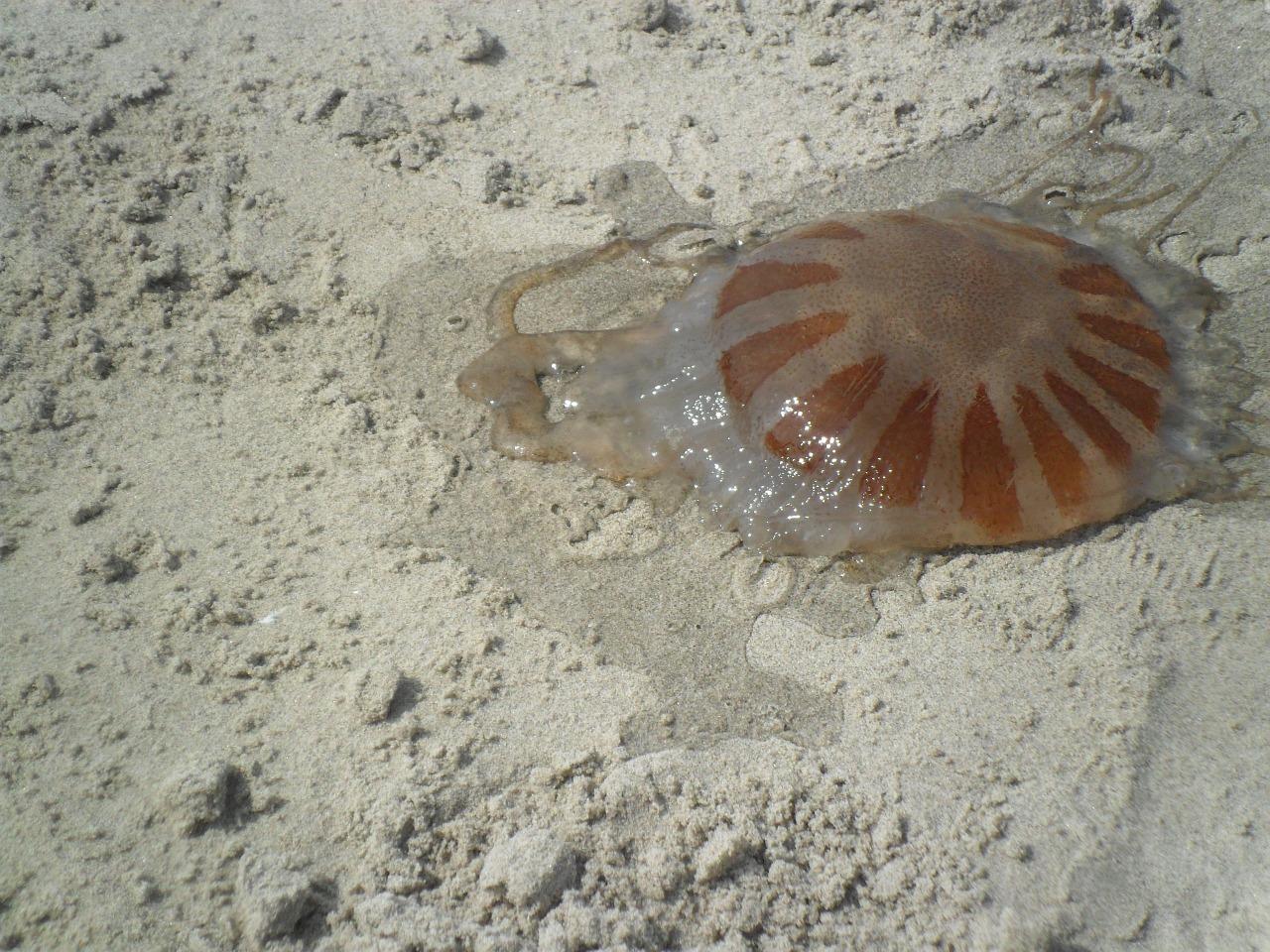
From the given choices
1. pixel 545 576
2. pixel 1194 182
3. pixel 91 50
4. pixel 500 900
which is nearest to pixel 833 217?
pixel 1194 182

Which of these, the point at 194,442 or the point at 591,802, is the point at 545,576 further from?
the point at 194,442

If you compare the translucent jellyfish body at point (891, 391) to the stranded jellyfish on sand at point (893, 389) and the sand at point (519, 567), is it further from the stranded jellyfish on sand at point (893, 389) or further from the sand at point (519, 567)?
the sand at point (519, 567)

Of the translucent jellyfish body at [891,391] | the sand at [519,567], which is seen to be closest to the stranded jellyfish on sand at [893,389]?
the translucent jellyfish body at [891,391]

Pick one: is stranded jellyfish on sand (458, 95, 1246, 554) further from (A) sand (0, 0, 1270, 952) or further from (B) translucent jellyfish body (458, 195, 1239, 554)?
(A) sand (0, 0, 1270, 952)

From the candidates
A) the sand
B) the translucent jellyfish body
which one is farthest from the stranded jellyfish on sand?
the sand

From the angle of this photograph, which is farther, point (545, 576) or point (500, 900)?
point (545, 576)

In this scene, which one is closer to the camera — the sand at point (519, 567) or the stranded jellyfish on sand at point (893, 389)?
the sand at point (519, 567)

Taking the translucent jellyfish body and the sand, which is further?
the translucent jellyfish body
